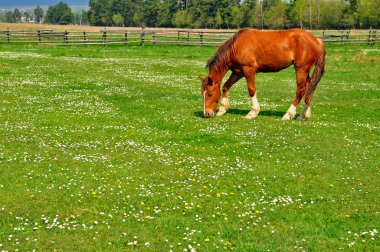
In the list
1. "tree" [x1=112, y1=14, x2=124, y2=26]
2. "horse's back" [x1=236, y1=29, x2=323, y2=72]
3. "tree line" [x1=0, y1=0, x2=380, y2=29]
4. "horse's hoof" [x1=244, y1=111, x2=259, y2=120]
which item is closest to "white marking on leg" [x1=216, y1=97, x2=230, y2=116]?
"horse's hoof" [x1=244, y1=111, x2=259, y2=120]

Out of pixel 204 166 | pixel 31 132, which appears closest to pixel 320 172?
pixel 204 166

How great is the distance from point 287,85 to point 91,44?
3405cm

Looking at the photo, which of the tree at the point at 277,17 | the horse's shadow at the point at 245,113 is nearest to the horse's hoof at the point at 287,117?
the horse's shadow at the point at 245,113

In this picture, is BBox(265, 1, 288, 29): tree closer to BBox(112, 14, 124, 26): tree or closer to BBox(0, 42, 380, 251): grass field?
BBox(112, 14, 124, 26): tree

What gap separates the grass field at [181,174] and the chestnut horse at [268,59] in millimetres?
912

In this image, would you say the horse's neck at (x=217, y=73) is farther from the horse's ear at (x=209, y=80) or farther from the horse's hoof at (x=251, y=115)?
the horse's hoof at (x=251, y=115)

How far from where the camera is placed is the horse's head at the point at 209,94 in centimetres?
1591

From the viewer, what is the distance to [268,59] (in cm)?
1584

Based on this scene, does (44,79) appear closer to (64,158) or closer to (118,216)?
(64,158)

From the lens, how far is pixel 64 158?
10.9 meters

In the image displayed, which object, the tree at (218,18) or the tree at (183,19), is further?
the tree at (183,19)

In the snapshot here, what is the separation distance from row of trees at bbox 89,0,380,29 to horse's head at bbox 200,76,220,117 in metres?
91.7

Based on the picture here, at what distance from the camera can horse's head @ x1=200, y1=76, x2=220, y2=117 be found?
15906 mm

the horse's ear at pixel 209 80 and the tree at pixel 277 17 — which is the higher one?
the tree at pixel 277 17
